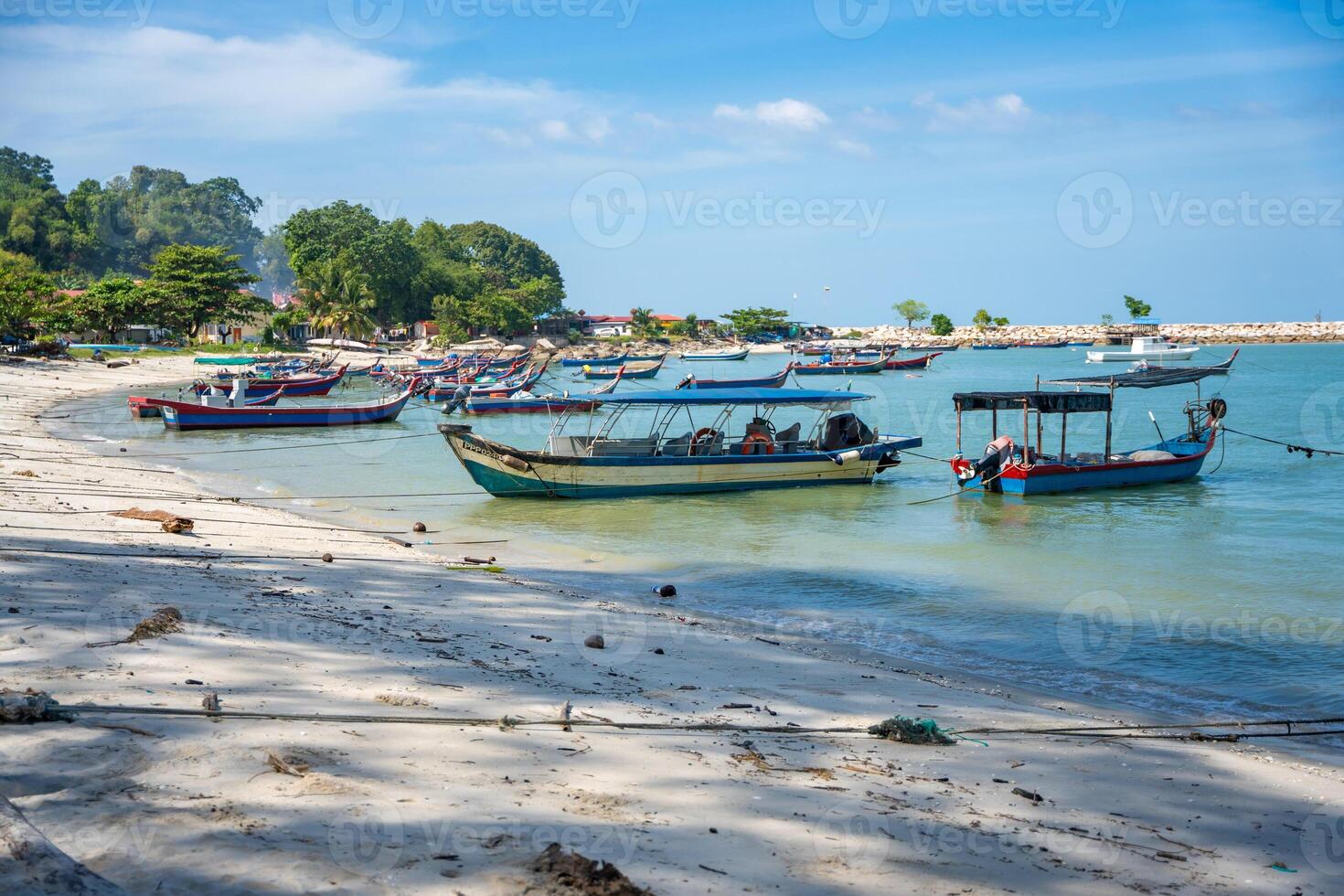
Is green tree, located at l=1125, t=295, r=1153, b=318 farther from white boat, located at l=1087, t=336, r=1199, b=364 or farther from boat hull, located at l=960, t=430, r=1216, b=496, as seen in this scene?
boat hull, located at l=960, t=430, r=1216, b=496

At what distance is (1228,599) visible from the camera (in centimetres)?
1312

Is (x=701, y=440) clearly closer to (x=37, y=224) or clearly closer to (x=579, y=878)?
(x=579, y=878)

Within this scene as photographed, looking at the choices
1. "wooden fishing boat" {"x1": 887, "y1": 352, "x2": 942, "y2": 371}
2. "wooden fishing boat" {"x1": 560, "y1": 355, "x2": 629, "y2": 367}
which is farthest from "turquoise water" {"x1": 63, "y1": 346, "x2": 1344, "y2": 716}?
"wooden fishing boat" {"x1": 887, "y1": 352, "x2": 942, "y2": 371}

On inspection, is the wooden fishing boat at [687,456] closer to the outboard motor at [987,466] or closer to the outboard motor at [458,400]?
the outboard motor at [987,466]

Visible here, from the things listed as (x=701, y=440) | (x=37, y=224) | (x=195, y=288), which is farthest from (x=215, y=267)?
(x=701, y=440)

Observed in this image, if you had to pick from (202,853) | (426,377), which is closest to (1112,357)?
(426,377)

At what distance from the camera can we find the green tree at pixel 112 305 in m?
61.3

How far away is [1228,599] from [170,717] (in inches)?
495

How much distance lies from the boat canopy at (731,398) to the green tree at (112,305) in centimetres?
5275

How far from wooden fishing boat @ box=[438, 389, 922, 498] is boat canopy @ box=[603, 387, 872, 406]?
19mm

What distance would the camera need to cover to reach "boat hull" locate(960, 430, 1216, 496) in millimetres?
21562

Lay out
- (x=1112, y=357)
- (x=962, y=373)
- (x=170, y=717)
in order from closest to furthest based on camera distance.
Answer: (x=170, y=717) → (x=962, y=373) → (x=1112, y=357)

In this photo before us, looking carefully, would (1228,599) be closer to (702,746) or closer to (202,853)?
(702,746)

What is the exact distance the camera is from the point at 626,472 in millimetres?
20859
